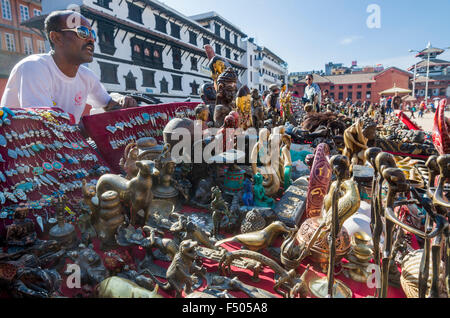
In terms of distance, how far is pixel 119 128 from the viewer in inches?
119

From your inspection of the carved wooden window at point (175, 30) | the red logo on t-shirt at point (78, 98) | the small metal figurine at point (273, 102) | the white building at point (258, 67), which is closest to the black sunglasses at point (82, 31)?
the red logo on t-shirt at point (78, 98)

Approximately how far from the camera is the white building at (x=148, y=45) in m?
11.9

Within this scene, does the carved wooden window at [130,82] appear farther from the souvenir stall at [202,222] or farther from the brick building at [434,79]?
the brick building at [434,79]

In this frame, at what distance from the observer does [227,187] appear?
288 cm

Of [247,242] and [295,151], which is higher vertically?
[295,151]

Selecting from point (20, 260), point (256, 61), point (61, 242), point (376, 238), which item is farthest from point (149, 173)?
point (256, 61)

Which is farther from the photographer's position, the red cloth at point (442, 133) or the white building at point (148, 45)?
the white building at point (148, 45)

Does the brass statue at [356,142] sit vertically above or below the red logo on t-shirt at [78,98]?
below

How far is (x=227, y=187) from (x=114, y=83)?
39.9 ft

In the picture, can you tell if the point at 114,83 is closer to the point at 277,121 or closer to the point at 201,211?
the point at 277,121

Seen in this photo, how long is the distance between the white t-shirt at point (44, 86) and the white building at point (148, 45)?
572 centimetres

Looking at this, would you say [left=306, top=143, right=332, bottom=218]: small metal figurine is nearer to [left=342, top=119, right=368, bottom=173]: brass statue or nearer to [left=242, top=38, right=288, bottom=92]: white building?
[left=342, top=119, right=368, bottom=173]: brass statue

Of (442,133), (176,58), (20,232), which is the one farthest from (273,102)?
(176,58)

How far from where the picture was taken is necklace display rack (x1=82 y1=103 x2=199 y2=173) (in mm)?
2904
